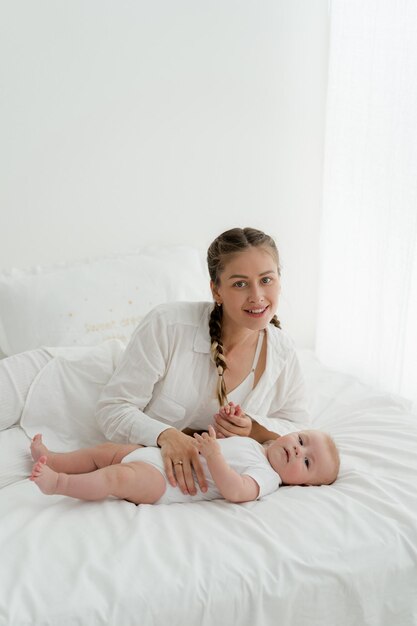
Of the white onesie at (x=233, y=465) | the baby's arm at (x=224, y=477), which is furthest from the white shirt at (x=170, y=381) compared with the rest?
the baby's arm at (x=224, y=477)

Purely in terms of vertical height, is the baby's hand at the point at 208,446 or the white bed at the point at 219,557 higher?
the baby's hand at the point at 208,446

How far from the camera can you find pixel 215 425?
1.88m

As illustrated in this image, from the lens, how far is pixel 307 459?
1735mm

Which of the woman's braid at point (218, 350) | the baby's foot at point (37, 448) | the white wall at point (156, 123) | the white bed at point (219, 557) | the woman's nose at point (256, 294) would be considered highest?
the white wall at point (156, 123)

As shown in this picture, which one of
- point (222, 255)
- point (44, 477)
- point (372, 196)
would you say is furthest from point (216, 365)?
point (372, 196)

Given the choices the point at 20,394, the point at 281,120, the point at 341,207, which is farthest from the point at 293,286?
the point at 20,394

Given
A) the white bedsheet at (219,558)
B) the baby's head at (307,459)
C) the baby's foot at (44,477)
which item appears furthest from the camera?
the baby's head at (307,459)

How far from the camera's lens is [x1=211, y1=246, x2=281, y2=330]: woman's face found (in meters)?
1.82

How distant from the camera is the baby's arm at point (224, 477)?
1.59 m

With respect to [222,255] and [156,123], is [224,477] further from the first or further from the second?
[156,123]

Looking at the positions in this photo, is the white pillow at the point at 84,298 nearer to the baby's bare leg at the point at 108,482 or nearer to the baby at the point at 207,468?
the baby at the point at 207,468

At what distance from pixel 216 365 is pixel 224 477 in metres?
0.38

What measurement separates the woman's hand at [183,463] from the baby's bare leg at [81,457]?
0.11 m

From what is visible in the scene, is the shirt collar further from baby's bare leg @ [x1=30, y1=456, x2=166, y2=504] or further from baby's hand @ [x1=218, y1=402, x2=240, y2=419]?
baby's bare leg @ [x1=30, y1=456, x2=166, y2=504]
